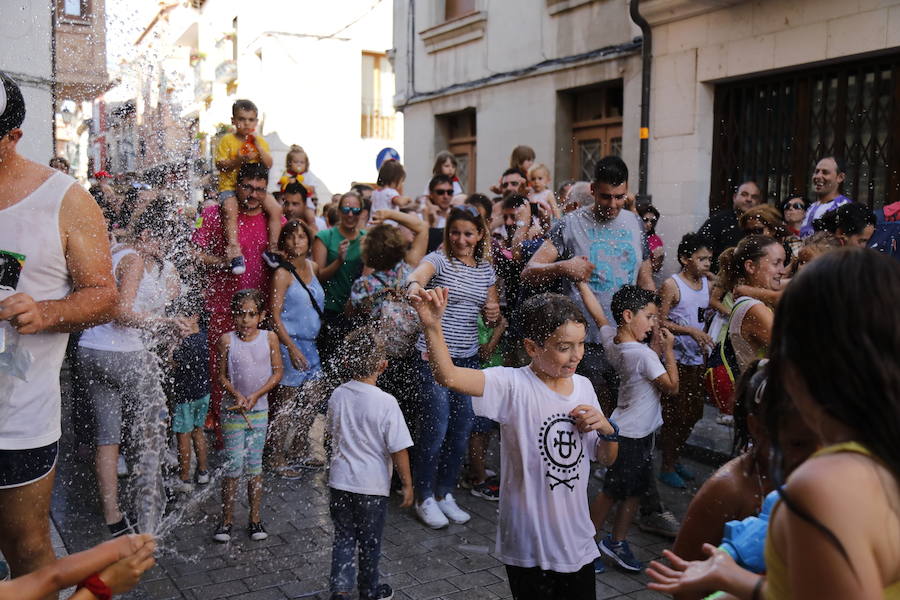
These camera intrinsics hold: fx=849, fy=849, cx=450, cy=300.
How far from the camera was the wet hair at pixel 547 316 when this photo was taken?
331 cm

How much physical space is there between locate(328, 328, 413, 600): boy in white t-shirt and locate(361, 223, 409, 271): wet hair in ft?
5.65

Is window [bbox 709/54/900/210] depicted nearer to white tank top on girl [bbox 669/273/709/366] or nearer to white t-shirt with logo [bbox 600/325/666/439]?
white tank top on girl [bbox 669/273/709/366]

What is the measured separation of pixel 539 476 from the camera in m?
3.24

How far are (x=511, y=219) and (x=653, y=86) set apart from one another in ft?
14.4

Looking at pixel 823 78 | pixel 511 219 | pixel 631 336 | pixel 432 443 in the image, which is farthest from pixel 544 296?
pixel 823 78

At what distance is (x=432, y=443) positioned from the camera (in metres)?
5.31

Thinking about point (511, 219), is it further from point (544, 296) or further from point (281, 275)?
point (544, 296)

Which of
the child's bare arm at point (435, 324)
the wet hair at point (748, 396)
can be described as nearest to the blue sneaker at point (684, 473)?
the child's bare arm at point (435, 324)

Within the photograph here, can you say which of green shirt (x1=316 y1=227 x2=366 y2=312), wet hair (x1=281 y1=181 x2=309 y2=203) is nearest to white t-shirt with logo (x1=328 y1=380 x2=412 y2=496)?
green shirt (x1=316 y1=227 x2=366 y2=312)

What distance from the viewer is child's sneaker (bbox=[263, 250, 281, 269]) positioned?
6.29 metres

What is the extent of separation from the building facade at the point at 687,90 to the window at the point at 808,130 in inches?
0.5

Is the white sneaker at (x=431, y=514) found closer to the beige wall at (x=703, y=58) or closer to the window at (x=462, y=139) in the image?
the beige wall at (x=703, y=58)

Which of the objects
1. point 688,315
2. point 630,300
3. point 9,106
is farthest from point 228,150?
point 9,106

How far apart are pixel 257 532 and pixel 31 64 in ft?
28.4
